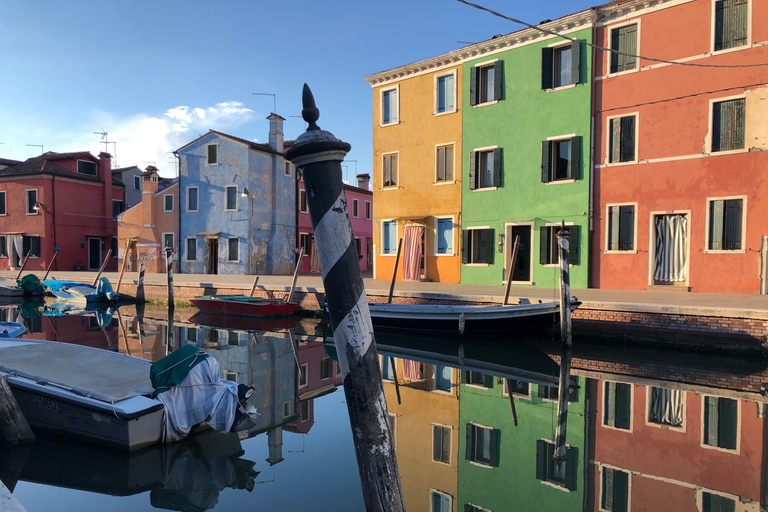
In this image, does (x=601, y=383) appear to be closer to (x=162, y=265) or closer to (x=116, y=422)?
(x=116, y=422)

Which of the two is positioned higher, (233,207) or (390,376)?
(233,207)

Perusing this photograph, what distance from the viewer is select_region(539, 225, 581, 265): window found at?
17297 mm

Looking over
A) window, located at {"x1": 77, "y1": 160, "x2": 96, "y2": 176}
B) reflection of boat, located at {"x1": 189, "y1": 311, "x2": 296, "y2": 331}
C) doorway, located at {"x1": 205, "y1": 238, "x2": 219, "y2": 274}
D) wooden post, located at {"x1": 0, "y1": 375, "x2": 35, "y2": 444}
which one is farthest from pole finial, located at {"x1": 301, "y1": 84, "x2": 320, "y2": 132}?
window, located at {"x1": 77, "y1": 160, "x2": 96, "y2": 176}

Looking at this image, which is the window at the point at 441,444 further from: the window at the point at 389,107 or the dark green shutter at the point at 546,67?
the window at the point at 389,107

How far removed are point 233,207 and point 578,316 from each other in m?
19.9

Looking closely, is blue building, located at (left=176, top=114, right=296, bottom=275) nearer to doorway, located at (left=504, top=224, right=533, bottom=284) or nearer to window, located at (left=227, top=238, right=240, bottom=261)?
window, located at (left=227, top=238, right=240, bottom=261)

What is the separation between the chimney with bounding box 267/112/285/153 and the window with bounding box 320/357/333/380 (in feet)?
65.5

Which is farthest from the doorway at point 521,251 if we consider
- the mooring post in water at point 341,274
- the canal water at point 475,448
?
the mooring post in water at point 341,274

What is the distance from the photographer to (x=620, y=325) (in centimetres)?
1162

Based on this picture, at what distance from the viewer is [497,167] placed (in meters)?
19.3

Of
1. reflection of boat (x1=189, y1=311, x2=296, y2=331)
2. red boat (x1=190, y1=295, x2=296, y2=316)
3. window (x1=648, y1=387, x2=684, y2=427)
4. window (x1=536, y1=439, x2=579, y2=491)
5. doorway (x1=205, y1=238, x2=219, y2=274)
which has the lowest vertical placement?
reflection of boat (x1=189, y1=311, x2=296, y2=331)

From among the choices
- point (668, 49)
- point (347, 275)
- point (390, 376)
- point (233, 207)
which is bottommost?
point (390, 376)

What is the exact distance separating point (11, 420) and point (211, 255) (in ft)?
77.4

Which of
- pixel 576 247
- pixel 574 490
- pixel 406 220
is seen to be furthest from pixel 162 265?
pixel 574 490
